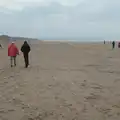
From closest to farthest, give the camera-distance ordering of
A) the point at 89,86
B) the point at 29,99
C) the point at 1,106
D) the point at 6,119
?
the point at 6,119
the point at 1,106
the point at 29,99
the point at 89,86

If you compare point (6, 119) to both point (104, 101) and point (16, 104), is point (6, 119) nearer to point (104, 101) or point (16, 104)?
point (16, 104)

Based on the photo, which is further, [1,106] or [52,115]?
[1,106]

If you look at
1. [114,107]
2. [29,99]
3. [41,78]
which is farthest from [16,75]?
[114,107]

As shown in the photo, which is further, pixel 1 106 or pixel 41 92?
pixel 41 92

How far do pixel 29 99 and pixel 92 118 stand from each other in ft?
8.26

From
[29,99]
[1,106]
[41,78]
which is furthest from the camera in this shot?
[41,78]

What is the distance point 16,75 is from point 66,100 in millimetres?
5606

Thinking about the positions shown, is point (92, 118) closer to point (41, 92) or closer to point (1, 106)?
point (1, 106)

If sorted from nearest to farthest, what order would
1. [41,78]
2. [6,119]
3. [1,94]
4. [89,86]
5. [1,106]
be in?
[6,119], [1,106], [1,94], [89,86], [41,78]

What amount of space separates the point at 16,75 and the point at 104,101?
6.11m

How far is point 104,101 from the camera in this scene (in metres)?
9.71

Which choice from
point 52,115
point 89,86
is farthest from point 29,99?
point 89,86

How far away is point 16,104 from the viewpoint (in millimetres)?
9031

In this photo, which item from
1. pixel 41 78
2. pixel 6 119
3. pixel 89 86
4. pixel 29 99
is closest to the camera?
pixel 6 119
